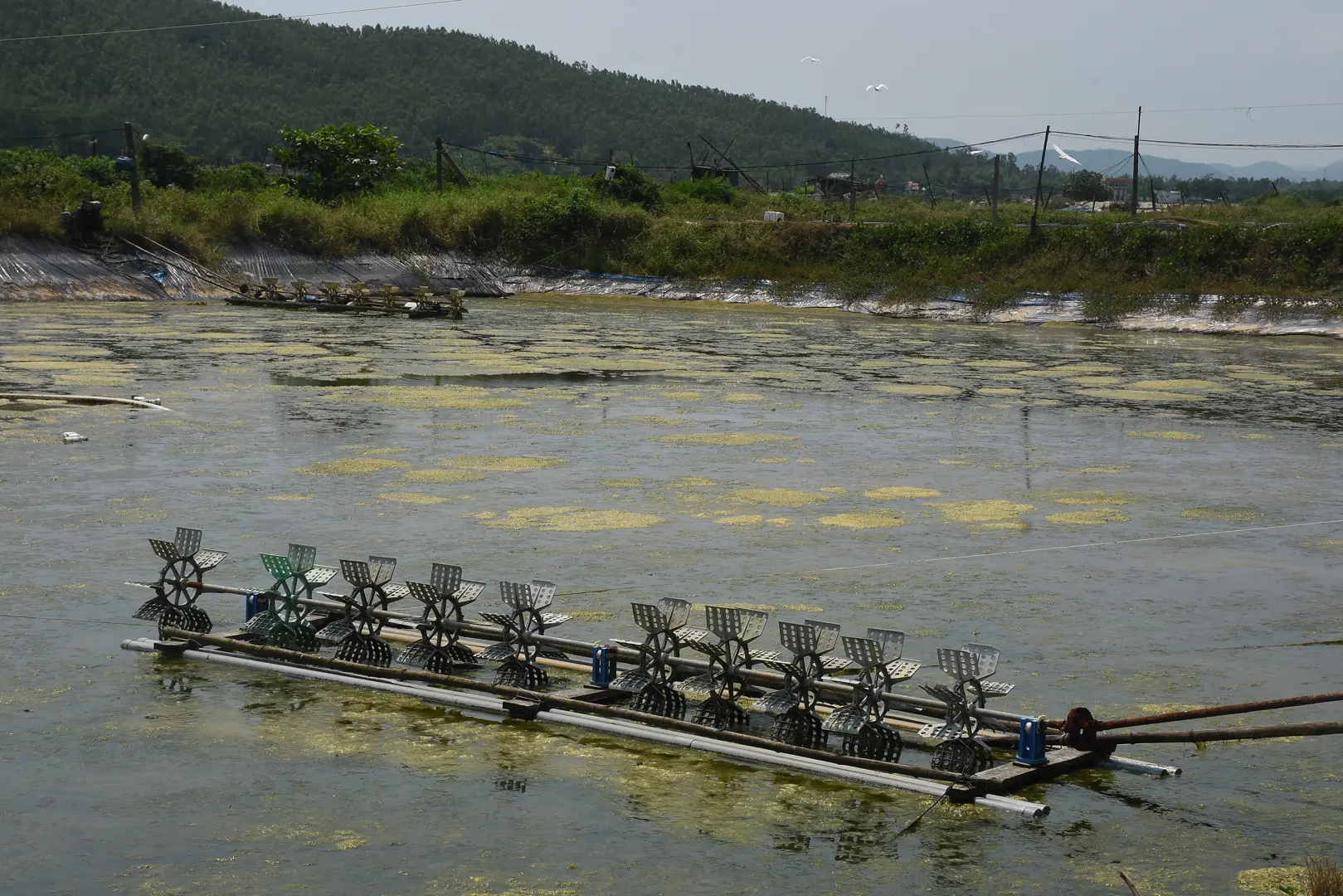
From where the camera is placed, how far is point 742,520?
680 inches

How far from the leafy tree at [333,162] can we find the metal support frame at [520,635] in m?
57.2

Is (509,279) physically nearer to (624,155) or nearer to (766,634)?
(766,634)

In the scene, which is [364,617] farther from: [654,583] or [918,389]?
[918,389]

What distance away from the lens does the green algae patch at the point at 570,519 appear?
16688mm

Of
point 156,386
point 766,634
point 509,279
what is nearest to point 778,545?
point 766,634

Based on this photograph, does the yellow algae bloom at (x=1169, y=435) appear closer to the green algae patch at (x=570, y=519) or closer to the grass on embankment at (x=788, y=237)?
the green algae patch at (x=570, y=519)

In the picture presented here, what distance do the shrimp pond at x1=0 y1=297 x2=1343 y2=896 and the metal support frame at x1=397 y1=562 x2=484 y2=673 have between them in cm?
68

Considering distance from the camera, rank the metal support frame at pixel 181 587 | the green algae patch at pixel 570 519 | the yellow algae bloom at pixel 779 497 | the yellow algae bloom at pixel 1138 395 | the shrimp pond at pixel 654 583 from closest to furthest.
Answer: the shrimp pond at pixel 654 583, the metal support frame at pixel 181 587, the green algae patch at pixel 570 519, the yellow algae bloom at pixel 779 497, the yellow algae bloom at pixel 1138 395

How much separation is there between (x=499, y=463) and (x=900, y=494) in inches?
214

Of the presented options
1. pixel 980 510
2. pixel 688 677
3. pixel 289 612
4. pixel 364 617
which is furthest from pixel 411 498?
pixel 688 677

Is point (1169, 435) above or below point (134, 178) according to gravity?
below

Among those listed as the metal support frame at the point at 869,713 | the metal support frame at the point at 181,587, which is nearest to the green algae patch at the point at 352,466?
the metal support frame at the point at 181,587

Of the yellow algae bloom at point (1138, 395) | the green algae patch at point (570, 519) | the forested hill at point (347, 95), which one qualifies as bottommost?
the green algae patch at point (570, 519)

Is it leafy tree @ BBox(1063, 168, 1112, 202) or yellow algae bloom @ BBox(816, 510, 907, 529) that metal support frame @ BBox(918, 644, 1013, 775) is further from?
leafy tree @ BBox(1063, 168, 1112, 202)
